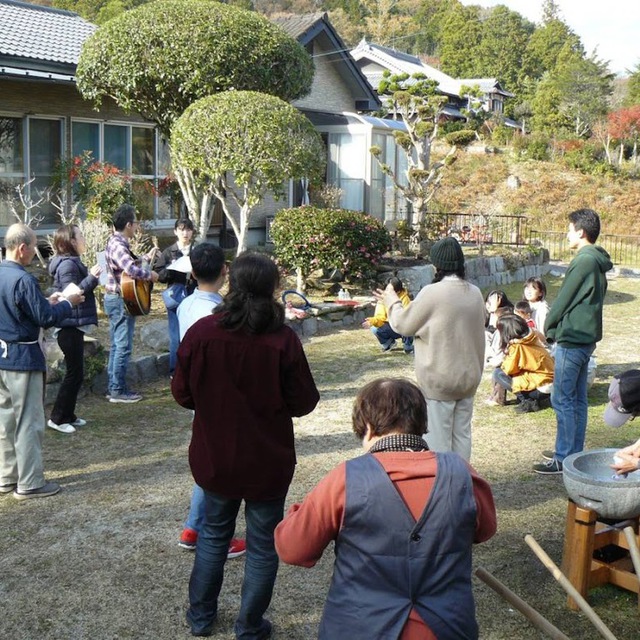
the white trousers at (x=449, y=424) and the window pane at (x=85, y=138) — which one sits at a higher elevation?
the window pane at (x=85, y=138)

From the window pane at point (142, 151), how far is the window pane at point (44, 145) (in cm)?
171

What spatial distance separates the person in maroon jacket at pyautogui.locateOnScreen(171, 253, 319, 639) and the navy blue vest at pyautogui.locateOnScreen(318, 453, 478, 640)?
1.17 meters

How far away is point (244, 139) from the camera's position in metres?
10.8

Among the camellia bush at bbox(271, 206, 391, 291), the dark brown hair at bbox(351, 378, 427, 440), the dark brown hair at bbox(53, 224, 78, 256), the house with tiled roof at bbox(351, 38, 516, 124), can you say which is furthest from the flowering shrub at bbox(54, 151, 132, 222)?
the house with tiled roof at bbox(351, 38, 516, 124)

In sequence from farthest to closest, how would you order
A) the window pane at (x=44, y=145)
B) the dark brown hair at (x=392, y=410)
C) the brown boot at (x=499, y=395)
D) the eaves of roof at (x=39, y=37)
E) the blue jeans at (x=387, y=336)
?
the window pane at (x=44, y=145)
the eaves of roof at (x=39, y=37)
the blue jeans at (x=387, y=336)
the brown boot at (x=499, y=395)
the dark brown hair at (x=392, y=410)

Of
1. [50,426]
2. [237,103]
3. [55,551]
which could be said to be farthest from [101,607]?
[237,103]

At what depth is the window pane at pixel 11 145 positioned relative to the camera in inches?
535

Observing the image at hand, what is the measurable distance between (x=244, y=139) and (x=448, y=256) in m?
6.69

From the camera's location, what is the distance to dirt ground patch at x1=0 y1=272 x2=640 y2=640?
12.8 feet

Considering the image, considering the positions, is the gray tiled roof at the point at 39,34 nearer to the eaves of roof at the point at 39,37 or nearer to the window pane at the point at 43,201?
the eaves of roof at the point at 39,37

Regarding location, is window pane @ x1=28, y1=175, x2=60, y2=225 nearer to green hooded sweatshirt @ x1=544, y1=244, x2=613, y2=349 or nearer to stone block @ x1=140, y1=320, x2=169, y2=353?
stone block @ x1=140, y1=320, x2=169, y2=353

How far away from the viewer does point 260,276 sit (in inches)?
133

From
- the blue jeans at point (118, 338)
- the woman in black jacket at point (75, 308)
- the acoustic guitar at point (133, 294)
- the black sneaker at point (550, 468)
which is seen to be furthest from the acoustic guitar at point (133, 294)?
the black sneaker at point (550, 468)

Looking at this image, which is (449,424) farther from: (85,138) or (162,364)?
(85,138)
